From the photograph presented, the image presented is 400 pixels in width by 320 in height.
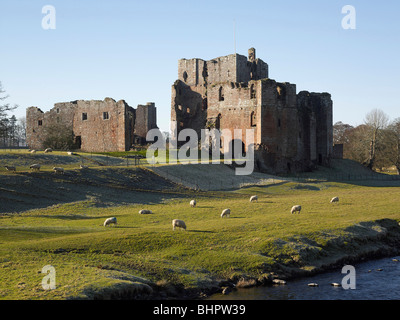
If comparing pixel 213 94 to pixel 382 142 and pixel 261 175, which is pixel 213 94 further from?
pixel 382 142

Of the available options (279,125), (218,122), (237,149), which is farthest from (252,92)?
(237,149)

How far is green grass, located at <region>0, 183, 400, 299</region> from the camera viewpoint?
20.1 meters

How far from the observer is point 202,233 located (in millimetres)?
27844

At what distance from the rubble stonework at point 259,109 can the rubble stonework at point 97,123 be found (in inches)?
278

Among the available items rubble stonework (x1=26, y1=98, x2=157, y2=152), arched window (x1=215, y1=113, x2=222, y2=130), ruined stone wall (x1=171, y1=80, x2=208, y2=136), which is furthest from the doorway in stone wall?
rubble stonework (x1=26, y1=98, x2=157, y2=152)

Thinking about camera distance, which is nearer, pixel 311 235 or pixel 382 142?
pixel 311 235

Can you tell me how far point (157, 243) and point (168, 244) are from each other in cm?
58

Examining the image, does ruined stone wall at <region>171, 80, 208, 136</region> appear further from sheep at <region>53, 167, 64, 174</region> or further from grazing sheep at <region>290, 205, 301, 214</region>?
grazing sheep at <region>290, 205, 301, 214</region>

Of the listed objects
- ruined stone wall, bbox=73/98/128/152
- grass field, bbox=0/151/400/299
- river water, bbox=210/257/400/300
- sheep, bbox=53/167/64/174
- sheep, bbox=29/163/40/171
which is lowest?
river water, bbox=210/257/400/300

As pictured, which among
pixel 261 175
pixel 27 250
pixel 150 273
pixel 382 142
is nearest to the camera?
pixel 150 273

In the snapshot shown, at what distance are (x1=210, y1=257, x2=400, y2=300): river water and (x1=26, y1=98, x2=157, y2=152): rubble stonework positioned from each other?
181 feet

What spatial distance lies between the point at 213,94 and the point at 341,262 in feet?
199

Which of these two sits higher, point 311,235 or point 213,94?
point 213,94
